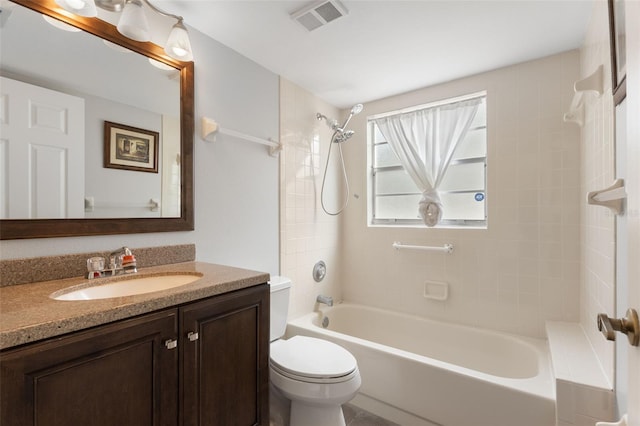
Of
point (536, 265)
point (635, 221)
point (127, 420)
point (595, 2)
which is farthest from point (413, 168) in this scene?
point (127, 420)

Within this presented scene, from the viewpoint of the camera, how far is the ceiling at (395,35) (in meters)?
1.52

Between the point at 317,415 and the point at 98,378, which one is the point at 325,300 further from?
the point at 98,378

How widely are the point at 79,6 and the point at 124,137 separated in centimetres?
50

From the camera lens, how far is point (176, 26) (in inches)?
56.9

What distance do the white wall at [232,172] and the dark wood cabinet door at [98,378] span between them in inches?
26.3

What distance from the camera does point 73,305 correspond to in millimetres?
839

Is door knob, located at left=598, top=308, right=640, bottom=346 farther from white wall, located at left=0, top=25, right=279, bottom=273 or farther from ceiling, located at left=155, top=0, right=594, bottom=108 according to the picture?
white wall, located at left=0, top=25, right=279, bottom=273

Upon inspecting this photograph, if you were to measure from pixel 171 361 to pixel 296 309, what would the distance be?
4.80ft

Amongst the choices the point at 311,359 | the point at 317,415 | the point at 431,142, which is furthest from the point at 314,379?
the point at 431,142

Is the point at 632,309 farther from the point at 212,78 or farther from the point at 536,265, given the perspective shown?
the point at 212,78

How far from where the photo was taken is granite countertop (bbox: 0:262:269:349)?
70 centimetres

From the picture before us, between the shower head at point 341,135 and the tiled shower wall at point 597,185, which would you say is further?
the shower head at point 341,135

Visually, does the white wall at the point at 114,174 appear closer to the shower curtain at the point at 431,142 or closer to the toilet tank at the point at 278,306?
the toilet tank at the point at 278,306

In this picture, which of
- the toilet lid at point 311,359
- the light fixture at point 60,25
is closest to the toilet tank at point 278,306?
the toilet lid at point 311,359
